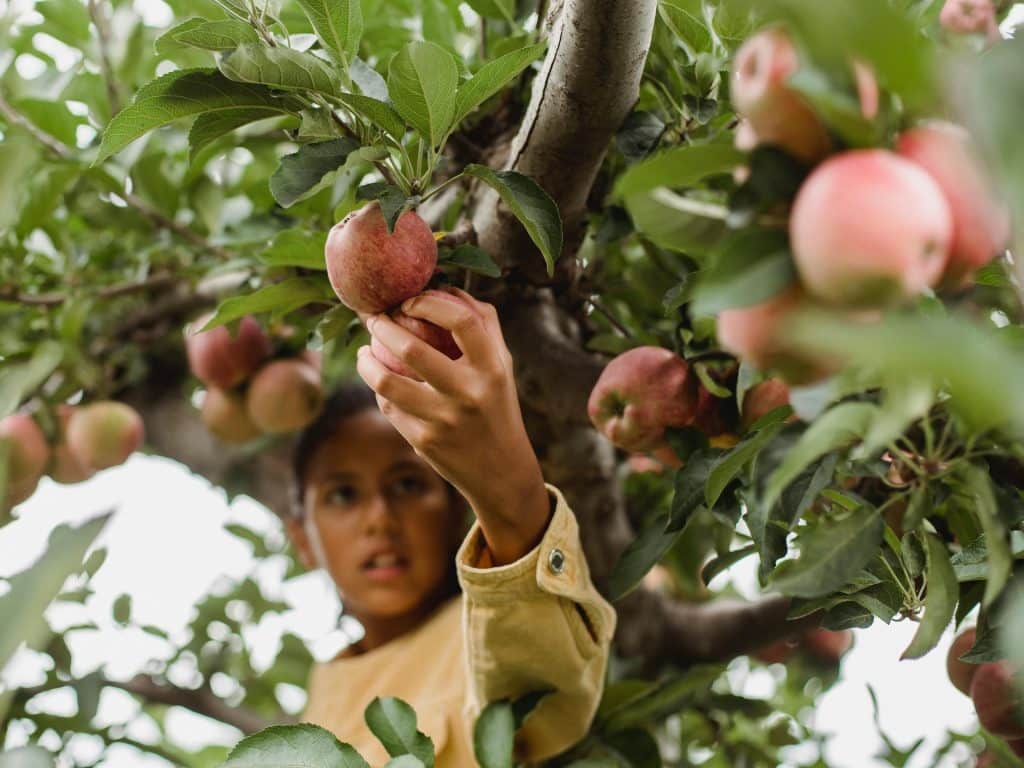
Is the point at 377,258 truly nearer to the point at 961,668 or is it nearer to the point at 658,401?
the point at 658,401

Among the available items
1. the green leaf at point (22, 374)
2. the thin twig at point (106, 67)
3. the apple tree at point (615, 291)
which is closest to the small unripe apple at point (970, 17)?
the apple tree at point (615, 291)

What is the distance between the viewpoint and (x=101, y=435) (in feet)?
4.09

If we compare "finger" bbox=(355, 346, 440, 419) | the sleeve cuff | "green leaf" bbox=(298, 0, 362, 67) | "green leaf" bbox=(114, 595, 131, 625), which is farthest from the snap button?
"green leaf" bbox=(114, 595, 131, 625)

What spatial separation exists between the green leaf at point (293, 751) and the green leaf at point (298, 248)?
351mm

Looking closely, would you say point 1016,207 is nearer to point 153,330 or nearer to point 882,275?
point 882,275

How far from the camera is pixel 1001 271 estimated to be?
1.88ft

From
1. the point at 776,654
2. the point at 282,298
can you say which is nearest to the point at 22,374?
the point at 282,298

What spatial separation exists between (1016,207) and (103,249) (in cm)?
122

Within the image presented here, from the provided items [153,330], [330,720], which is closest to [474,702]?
[330,720]

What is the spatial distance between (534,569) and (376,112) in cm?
39

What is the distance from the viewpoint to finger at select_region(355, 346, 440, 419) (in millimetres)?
672

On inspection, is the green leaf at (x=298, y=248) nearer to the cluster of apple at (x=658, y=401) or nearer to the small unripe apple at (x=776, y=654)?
the cluster of apple at (x=658, y=401)

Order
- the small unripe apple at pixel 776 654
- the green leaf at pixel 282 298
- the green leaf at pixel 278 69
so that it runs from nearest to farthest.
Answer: the green leaf at pixel 278 69 < the green leaf at pixel 282 298 < the small unripe apple at pixel 776 654

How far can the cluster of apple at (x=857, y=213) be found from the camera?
1.29 ft
